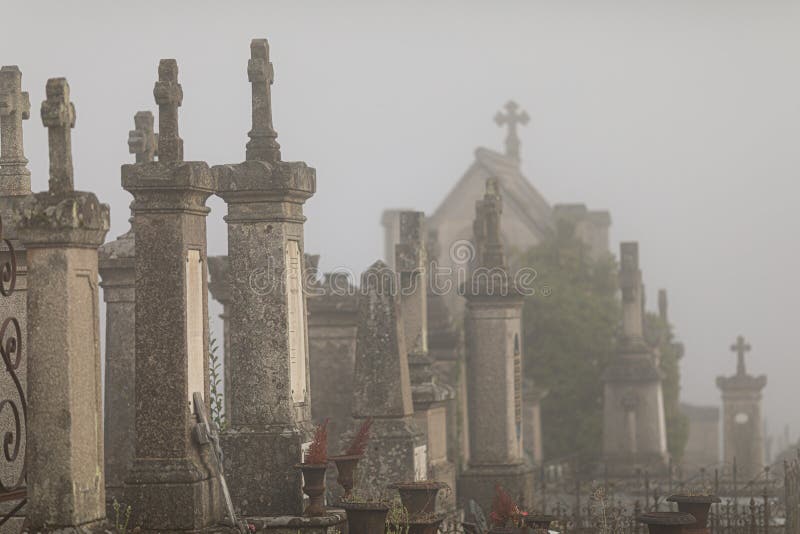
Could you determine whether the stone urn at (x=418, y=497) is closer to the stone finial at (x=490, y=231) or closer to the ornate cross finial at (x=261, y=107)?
the ornate cross finial at (x=261, y=107)

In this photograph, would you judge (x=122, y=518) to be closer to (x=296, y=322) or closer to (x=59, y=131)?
(x=296, y=322)

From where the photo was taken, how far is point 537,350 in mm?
37281

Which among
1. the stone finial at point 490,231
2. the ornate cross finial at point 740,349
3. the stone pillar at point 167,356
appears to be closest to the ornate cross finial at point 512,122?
the ornate cross finial at point 740,349

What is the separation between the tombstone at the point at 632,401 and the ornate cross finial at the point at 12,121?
18.4 m

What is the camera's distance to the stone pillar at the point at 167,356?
11.7 metres

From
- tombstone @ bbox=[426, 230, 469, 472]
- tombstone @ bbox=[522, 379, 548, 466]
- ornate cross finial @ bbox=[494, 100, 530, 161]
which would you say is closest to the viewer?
tombstone @ bbox=[426, 230, 469, 472]

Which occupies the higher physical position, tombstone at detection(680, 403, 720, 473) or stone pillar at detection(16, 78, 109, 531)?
stone pillar at detection(16, 78, 109, 531)

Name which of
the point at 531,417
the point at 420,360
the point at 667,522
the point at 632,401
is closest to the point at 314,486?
the point at 667,522

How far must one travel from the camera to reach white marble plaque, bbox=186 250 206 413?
473 inches

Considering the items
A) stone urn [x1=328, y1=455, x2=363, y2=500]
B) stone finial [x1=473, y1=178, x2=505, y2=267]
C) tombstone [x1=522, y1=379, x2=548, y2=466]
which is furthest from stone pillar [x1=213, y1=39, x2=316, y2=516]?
tombstone [x1=522, y1=379, x2=548, y2=466]

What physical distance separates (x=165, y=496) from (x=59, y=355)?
213 cm

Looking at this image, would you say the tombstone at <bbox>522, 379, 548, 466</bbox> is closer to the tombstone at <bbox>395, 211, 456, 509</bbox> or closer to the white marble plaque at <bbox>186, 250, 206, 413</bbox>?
the tombstone at <bbox>395, 211, 456, 509</bbox>

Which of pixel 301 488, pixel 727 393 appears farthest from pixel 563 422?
pixel 301 488

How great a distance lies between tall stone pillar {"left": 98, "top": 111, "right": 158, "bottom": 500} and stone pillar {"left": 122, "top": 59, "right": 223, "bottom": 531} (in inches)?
152
